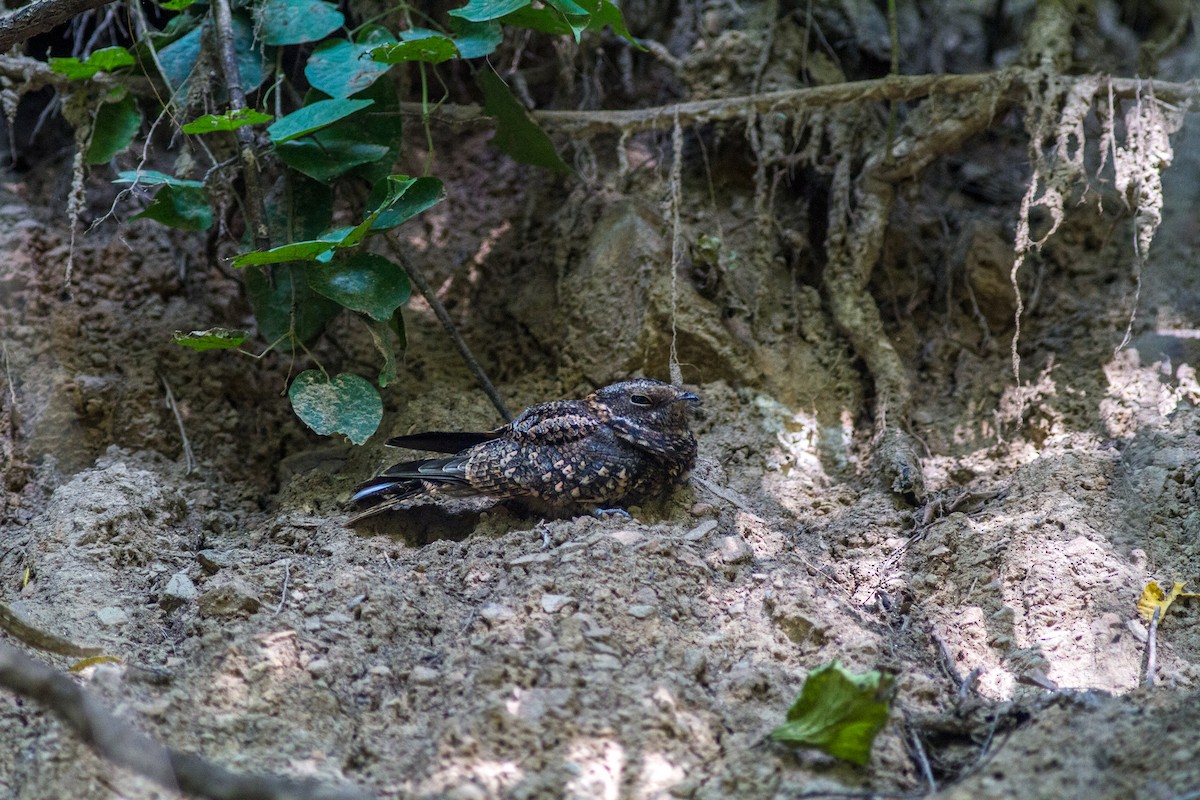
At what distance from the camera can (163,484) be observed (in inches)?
143

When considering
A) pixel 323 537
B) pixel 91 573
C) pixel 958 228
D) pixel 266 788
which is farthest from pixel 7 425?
pixel 958 228

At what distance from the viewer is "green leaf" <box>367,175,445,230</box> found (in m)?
3.43

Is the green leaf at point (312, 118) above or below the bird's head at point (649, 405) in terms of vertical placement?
above

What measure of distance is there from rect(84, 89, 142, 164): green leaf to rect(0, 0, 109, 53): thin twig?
0.63 meters

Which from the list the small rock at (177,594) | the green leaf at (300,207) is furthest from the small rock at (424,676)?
the green leaf at (300,207)

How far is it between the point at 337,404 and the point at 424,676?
124 centimetres

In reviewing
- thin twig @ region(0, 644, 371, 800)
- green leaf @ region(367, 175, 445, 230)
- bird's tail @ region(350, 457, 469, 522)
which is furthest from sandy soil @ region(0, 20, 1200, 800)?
green leaf @ region(367, 175, 445, 230)

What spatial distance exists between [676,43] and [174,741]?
13.0 ft

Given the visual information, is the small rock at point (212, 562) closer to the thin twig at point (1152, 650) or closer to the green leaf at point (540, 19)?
the green leaf at point (540, 19)

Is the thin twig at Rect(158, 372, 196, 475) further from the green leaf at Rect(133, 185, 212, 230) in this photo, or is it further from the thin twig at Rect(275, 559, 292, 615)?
the thin twig at Rect(275, 559, 292, 615)

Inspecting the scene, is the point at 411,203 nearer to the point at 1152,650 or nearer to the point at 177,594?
the point at 177,594

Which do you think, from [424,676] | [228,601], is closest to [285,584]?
[228,601]

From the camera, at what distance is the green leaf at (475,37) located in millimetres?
3590

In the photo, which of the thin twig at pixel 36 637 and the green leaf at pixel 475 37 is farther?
the green leaf at pixel 475 37
